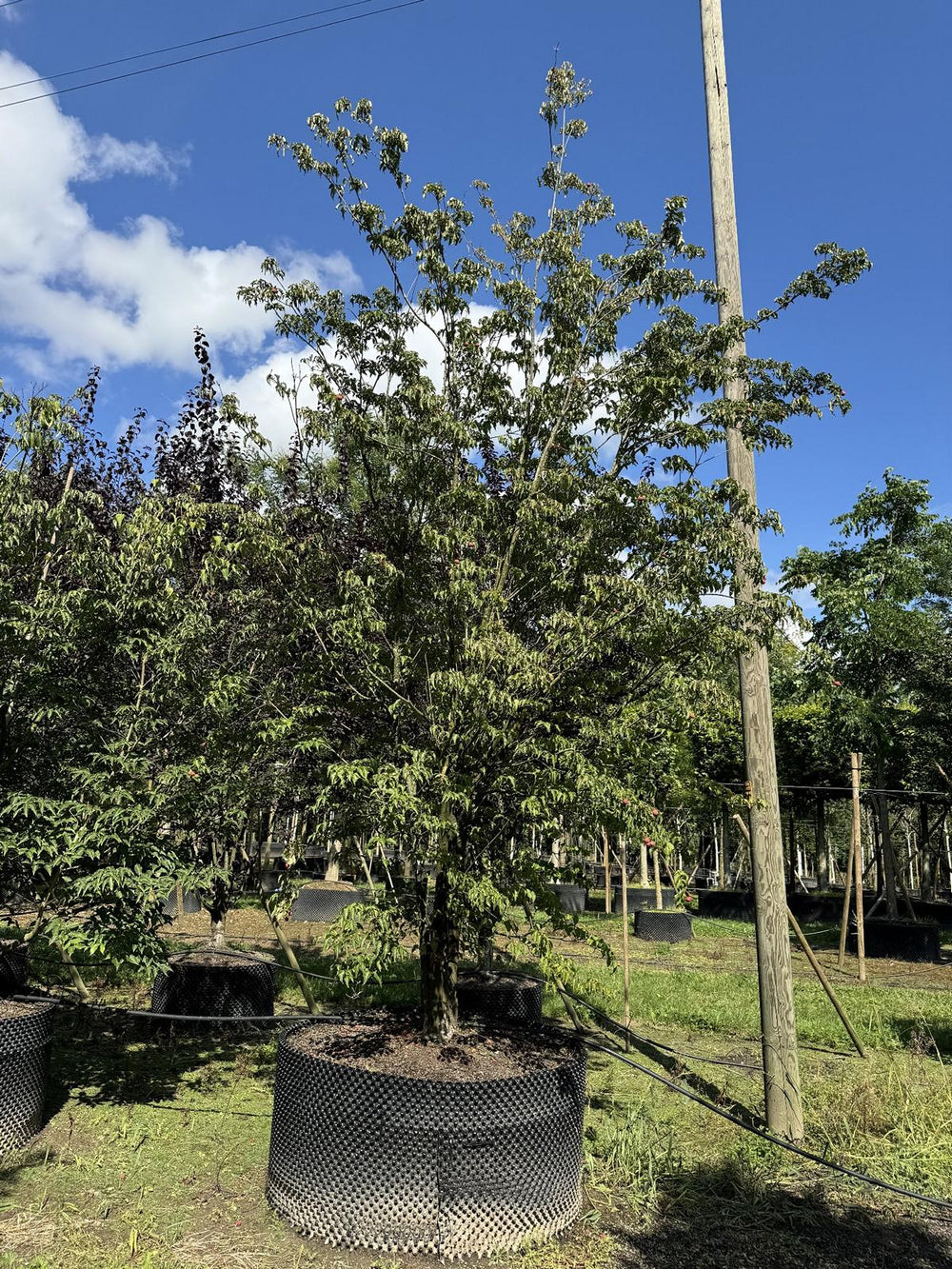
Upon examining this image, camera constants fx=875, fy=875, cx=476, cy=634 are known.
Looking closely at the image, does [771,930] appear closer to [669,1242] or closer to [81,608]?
[669,1242]

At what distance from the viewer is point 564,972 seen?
4035 mm

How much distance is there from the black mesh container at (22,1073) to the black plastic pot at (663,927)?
439 inches

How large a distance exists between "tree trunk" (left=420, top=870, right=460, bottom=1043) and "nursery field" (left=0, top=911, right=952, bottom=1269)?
2.62ft

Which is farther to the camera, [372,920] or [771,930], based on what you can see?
[771,930]

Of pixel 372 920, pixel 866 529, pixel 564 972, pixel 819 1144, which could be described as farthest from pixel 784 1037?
pixel 866 529

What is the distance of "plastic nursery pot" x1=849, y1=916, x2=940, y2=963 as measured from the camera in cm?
1273

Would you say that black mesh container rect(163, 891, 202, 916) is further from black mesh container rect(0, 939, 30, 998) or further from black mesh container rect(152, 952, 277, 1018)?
black mesh container rect(0, 939, 30, 998)

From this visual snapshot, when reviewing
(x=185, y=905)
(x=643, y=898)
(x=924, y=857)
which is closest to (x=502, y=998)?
(x=185, y=905)

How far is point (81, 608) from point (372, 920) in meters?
2.49

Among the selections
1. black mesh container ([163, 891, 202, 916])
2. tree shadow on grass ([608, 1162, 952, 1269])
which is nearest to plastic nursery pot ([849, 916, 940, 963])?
tree shadow on grass ([608, 1162, 952, 1269])

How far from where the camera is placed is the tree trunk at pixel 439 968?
468 centimetres

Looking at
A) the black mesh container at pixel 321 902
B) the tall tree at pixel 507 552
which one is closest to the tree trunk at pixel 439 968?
the tall tree at pixel 507 552

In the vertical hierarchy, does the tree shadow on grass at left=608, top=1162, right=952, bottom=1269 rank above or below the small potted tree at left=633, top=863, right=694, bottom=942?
below

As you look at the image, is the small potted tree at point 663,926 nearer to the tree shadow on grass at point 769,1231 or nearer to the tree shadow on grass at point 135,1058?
the tree shadow on grass at point 135,1058
